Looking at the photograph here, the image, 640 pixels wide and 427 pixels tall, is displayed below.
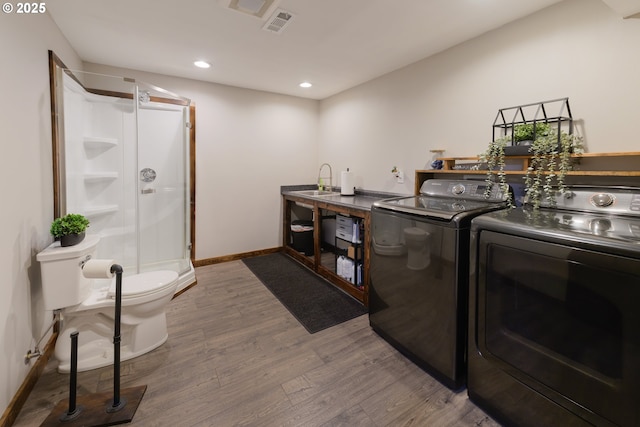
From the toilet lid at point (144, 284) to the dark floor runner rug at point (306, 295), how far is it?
1061 millimetres

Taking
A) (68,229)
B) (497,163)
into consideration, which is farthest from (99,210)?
(497,163)

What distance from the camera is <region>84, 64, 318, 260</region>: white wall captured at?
358cm

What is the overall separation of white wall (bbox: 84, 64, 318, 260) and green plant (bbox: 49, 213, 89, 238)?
1.79 metres

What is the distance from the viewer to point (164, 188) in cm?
331

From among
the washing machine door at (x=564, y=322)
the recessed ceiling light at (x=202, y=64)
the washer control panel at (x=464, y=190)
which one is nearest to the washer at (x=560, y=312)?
the washing machine door at (x=564, y=322)

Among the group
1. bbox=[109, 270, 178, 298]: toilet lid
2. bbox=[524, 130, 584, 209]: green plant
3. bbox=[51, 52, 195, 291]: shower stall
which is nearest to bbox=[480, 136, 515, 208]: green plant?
bbox=[524, 130, 584, 209]: green plant

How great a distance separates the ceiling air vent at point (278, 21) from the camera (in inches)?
78.5

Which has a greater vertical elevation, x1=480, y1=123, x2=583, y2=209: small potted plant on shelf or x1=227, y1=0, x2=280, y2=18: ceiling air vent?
x1=227, y1=0, x2=280, y2=18: ceiling air vent

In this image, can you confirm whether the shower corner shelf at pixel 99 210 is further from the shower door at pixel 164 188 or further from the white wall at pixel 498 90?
the white wall at pixel 498 90

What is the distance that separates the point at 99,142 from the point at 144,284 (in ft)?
5.75

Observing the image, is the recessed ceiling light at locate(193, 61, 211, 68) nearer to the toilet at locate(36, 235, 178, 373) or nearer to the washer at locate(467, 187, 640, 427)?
the toilet at locate(36, 235, 178, 373)

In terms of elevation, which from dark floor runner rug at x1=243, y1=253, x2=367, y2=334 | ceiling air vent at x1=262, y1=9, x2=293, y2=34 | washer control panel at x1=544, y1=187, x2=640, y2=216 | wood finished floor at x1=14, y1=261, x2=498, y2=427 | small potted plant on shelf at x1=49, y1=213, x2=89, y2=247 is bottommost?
wood finished floor at x1=14, y1=261, x2=498, y2=427

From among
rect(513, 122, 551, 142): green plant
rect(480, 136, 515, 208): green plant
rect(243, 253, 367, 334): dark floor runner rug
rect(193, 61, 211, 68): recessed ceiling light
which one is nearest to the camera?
rect(513, 122, 551, 142): green plant

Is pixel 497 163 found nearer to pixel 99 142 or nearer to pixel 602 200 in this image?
pixel 602 200
